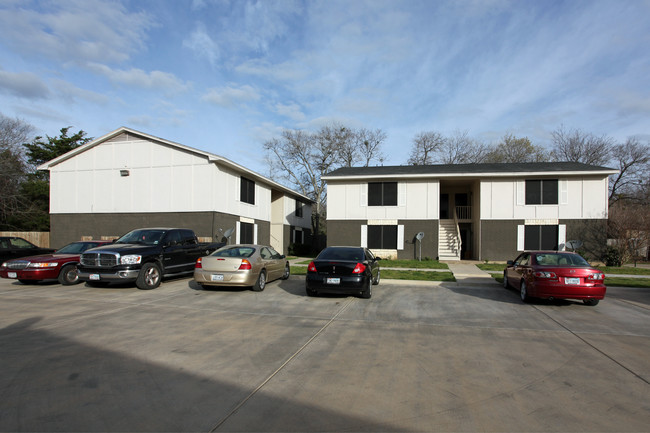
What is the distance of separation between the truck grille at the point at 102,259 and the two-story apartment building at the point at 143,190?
8.67 meters

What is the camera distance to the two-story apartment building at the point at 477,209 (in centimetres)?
2133

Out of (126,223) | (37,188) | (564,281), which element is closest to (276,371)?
(564,281)

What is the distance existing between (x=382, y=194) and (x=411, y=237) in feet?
10.5

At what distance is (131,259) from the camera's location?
1078 cm

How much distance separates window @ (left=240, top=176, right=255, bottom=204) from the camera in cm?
2394

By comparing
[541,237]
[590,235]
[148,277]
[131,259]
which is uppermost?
[590,235]

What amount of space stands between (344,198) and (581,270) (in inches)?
640

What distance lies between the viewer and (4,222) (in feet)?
102

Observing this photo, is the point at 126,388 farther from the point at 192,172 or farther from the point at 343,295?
the point at 192,172

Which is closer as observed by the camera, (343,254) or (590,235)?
(343,254)

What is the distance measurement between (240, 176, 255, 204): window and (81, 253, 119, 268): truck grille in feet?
43.3

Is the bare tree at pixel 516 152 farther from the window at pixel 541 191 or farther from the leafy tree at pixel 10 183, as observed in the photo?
the leafy tree at pixel 10 183

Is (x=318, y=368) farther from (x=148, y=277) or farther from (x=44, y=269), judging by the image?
(x=44, y=269)

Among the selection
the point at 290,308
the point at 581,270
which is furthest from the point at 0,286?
the point at 581,270
